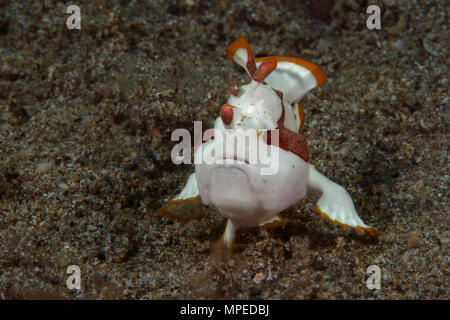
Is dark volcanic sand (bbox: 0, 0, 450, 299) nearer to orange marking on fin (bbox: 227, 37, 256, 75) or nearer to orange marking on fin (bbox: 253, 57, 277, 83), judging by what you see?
orange marking on fin (bbox: 227, 37, 256, 75)

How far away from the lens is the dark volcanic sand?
2398 millimetres

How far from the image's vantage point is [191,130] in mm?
3516

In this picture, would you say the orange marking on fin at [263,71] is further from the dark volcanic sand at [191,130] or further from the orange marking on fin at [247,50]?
the dark volcanic sand at [191,130]

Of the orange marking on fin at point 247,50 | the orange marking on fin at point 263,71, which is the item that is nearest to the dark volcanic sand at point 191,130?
the orange marking on fin at point 247,50

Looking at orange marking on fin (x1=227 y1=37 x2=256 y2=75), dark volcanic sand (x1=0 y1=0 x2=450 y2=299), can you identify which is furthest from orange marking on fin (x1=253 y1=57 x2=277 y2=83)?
dark volcanic sand (x1=0 y1=0 x2=450 y2=299)

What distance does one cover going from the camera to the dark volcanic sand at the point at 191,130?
2.40 meters

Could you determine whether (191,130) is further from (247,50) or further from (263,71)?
(263,71)

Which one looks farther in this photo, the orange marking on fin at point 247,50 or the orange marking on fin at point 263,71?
the orange marking on fin at point 247,50

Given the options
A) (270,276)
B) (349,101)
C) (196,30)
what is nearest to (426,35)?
(349,101)

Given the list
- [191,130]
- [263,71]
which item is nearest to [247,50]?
[263,71]

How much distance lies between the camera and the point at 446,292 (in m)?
2.20

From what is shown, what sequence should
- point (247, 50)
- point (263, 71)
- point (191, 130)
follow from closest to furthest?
point (263, 71) → point (247, 50) → point (191, 130)

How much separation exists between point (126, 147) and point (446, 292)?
2.50 m
